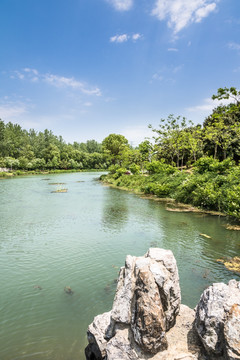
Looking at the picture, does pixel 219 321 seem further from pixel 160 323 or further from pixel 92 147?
pixel 92 147

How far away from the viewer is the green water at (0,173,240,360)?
6.27m

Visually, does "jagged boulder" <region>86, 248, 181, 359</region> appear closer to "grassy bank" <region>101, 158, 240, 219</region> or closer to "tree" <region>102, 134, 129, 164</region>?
"grassy bank" <region>101, 158, 240, 219</region>

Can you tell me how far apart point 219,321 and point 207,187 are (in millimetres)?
18223

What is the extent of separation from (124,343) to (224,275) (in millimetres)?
6628

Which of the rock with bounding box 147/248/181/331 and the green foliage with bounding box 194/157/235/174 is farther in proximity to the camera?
the green foliage with bounding box 194/157/235/174

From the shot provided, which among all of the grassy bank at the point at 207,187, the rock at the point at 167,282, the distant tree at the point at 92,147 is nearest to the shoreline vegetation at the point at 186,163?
the grassy bank at the point at 207,187

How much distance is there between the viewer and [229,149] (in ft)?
123

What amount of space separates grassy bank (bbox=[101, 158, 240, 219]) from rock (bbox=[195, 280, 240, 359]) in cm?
1286

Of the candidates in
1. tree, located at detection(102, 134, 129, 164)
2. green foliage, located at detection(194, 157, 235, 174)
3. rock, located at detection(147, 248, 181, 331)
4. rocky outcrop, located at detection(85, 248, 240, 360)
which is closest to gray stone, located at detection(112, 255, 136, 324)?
rocky outcrop, located at detection(85, 248, 240, 360)

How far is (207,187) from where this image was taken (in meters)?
20.9

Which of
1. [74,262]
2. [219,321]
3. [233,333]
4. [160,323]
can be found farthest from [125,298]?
[74,262]

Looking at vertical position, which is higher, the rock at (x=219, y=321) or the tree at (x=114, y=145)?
the tree at (x=114, y=145)

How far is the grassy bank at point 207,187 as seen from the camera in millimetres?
18359

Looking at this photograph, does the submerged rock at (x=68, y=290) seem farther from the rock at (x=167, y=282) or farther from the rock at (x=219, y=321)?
the rock at (x=219, y=321)
